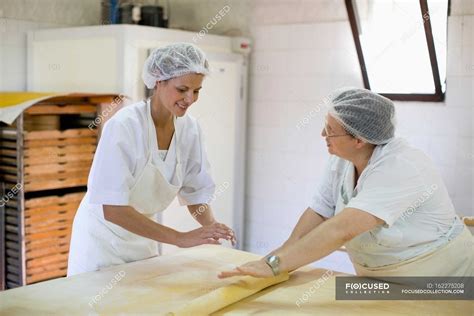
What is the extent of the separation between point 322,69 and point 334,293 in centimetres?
215

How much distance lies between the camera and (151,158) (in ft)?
6.59

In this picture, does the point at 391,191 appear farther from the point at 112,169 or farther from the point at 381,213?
the point at 112,169

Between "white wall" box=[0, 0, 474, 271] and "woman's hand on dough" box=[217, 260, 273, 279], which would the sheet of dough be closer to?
"woman's hand on dough" box=[217, 260, 273, 279]

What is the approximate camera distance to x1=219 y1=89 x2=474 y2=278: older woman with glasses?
5.55 ft

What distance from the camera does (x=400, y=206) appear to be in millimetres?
1685

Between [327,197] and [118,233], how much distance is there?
71 cm

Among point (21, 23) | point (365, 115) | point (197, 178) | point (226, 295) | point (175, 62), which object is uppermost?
point (21, 23)

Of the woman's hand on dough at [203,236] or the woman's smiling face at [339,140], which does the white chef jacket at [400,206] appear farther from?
the woman's hand on dough at [203,236]

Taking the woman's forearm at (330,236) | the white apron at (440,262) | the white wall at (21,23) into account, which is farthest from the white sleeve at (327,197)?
the white wall at (21,23)

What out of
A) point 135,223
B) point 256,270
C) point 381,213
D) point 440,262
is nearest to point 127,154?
point 135,223

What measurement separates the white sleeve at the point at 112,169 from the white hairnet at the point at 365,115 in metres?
0.65

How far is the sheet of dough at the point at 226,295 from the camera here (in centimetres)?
152

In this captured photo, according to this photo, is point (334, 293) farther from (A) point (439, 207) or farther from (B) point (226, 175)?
(B) point (226, 175)

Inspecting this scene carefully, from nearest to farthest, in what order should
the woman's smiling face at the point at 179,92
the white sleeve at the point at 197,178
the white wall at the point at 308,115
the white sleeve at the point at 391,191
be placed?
the white sleeve at the point at 391,191 < the woman's smiling face at the point at 179,92 < the white sleeve at the point at 197,178 < the white wall at the point at 308,115
